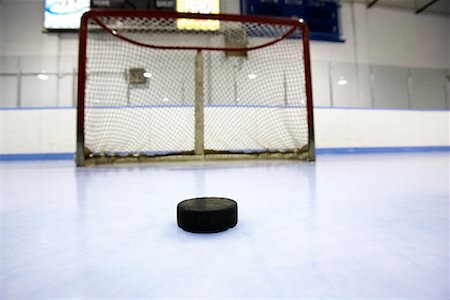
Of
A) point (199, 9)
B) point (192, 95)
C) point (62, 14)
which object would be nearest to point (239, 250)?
point (192, 95)

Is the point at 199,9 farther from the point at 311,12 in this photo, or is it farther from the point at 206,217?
the point at 206,217

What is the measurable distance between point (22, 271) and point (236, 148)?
3069 millimetres

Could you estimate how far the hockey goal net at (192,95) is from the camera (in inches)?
95.9

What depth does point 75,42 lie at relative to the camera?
235 inches

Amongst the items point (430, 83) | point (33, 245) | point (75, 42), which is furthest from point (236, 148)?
point (430, 83)

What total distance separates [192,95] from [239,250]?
11.6 feet

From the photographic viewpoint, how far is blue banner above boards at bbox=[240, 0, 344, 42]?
240 inches

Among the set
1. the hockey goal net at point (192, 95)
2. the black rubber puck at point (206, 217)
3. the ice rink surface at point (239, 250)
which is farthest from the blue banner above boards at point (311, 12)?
the black rubber puck at point (206, 217)

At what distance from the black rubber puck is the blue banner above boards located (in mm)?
6411

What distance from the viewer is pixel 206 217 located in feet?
1.86

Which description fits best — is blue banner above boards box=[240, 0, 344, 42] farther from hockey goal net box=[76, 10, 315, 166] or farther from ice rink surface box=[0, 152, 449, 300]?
ice rink surface box=[0, 152, 449, 300]

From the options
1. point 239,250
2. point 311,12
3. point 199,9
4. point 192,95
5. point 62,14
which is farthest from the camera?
point 311,12

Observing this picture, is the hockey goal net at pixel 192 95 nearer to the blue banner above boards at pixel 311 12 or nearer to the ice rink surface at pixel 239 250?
the blue banner above boards at pixel 311 12

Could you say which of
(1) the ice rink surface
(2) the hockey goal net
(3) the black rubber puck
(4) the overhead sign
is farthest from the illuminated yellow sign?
(3) the black rubber puck
